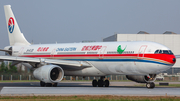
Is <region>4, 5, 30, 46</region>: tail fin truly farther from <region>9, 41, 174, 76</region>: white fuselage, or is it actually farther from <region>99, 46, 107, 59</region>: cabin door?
<region>99, 46, 107, 59</region>: cabin door

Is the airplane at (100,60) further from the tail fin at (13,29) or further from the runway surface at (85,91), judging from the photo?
the tail fin at (13,29)

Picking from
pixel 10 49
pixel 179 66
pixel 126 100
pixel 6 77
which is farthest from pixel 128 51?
pixel 179 66

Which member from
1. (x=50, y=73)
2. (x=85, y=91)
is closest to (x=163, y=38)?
(x=50, y=73)

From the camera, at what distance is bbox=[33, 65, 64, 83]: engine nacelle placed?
27.4m

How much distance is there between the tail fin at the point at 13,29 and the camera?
38.8 meters

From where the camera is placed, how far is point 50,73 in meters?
27.9

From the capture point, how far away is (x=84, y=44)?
31.3 m

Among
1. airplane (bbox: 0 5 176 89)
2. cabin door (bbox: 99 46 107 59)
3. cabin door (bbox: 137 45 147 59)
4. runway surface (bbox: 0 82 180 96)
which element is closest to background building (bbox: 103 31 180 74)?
airplane (bbox: 0 5 176 89)

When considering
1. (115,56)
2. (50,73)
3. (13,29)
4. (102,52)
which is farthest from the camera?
(13,29)

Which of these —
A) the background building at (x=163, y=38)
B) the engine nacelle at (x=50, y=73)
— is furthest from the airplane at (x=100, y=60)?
the background building at (x=163, y=38)

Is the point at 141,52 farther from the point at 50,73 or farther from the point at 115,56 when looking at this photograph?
the point at 50,73

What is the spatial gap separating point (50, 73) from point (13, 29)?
13592 millimetres

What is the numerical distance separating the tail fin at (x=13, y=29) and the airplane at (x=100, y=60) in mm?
3675

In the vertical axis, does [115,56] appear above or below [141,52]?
below
